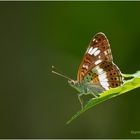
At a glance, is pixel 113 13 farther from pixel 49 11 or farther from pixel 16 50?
pixel 16 50

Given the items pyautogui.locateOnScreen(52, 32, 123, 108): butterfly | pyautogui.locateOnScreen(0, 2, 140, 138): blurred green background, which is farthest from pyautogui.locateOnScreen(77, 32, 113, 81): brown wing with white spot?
pyautogui.locateOnScreen(0, 2, 140, 138): blurred green background

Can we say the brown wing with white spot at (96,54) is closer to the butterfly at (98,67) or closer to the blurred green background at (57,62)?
the butterfly at (98,67)

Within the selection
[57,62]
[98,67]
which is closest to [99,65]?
[98,67]

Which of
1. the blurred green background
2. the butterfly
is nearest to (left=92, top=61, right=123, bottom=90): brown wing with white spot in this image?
the butterfly

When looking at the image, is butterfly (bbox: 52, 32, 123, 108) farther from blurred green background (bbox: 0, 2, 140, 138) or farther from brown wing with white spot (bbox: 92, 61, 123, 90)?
blurred green background (bbox: 0, 2, 140, 138)

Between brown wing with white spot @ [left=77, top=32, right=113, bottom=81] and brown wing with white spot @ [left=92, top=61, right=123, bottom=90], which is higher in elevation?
brown wing with white spot @ [left=77, top=32, right=113, bottom=81]

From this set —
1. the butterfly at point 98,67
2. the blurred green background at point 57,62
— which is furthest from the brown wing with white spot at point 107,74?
the blurred green background at point 57,62

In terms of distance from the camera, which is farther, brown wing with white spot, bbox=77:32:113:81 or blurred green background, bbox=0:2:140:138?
blurred green background, bbox=0:2:140:138
